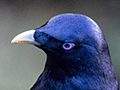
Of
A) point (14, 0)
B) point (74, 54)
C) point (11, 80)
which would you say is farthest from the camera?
point (14, 0)

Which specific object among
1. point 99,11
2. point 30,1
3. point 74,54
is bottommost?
point 99,11

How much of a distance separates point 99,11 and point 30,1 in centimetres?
153

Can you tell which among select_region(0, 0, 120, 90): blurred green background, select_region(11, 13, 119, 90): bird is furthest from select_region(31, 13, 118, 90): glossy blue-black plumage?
select_region(0, 0, 120, 90): blurred green background

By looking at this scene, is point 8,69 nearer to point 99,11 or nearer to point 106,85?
point 99,11

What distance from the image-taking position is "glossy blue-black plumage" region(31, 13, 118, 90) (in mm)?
1738

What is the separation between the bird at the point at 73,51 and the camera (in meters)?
1.74

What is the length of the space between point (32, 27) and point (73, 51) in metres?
3.35

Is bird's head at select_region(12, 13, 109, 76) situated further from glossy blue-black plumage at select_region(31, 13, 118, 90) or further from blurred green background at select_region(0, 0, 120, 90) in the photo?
blurred green background at select_region(0, 0, 120, 90)

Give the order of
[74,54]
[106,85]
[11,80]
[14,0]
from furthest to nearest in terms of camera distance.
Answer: [14,0] < [11,80] < [106,85] < [74,54]

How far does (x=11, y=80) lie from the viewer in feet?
16.1

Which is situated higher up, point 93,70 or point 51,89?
point 93,70

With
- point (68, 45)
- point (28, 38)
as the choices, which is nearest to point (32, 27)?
point (28, 38)

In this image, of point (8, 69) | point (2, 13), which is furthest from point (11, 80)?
point (2, 13)

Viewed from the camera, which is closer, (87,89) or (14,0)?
(87,89)
